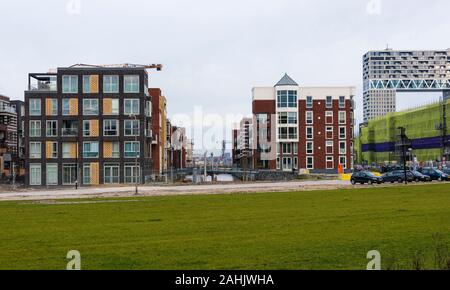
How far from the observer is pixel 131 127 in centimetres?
7394

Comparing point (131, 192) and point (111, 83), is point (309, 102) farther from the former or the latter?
point (131, 192)

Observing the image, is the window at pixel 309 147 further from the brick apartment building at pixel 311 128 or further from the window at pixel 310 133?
the window at pixel 310 133

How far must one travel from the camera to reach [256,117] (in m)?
104

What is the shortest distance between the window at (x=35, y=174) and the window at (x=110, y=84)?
15.0 meters

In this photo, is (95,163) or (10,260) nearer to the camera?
(10,260)

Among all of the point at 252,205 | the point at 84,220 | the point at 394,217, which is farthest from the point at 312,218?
the point at 84,220

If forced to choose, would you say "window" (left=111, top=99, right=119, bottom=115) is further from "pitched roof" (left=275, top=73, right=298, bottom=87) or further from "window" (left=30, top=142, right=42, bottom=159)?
"pitched roof" (left=275, top=73, right=298, bottom=87)

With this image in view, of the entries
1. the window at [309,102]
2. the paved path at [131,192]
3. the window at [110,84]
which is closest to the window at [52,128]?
the window at [110,84]

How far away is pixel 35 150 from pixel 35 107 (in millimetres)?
6361

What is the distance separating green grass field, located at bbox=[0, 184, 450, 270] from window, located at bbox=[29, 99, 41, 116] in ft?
161

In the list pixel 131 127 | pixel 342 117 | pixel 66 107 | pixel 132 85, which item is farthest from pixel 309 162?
pixel 66 107

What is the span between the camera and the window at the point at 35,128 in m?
73.8

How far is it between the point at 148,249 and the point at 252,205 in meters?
16.2
